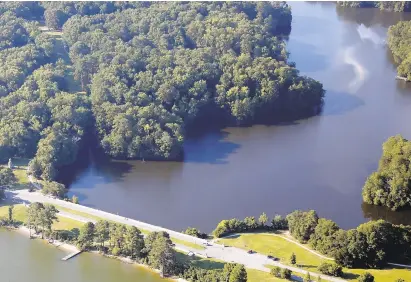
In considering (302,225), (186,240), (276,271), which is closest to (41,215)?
(186,240)

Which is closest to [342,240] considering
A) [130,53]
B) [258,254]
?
[258,254]

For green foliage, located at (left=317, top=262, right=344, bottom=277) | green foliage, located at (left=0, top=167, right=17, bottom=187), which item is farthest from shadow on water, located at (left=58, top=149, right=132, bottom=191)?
green foliage, located at (left=317, top=262, right=344, bottom=277)

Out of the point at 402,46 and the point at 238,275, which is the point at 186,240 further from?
the point at 402,46

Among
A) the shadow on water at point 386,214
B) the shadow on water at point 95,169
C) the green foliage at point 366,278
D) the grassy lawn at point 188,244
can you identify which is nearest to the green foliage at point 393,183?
the shadow on water at point 386,214

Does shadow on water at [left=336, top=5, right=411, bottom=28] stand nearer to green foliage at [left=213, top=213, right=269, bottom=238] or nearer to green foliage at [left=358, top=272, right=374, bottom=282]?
green foliage at [left=213, top=213, right=269, bottom=238]

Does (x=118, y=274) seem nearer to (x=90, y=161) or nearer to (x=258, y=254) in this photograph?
(x=258, y=254)
